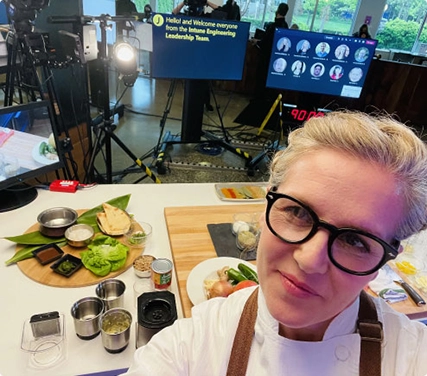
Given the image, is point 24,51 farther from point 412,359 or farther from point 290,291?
point 412,359

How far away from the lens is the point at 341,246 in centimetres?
60

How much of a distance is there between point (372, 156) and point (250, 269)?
73cm

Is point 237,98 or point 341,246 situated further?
point 237,98

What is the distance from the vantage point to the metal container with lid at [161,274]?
1.11 meters

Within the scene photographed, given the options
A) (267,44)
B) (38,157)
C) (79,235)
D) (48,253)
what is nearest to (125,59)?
(38,157)

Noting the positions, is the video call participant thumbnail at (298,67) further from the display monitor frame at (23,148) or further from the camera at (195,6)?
the display monitor frame at (23,148)

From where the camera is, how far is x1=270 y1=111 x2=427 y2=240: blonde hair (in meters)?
0.60

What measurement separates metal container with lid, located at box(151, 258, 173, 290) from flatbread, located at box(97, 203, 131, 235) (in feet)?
1.10

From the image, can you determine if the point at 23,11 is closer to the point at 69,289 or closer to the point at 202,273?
the point at 69,289

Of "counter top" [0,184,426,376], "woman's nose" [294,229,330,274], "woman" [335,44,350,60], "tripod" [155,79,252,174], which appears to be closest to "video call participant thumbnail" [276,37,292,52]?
"woman" [335,44,350,60]

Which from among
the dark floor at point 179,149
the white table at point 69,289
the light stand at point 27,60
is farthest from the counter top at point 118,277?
the dark floor at point 179,149

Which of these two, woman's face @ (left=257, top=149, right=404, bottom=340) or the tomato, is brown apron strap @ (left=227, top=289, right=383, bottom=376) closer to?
woman's face @ (left=257, top=149, right=404, bottom=340)

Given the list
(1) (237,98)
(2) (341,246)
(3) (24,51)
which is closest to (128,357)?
(2) (341,246)

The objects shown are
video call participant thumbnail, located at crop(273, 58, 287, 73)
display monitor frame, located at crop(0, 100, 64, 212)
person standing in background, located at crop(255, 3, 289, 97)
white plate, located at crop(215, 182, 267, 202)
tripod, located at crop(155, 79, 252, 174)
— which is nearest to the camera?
display monitor frame, located at crop(0, 100, 64, 212)
